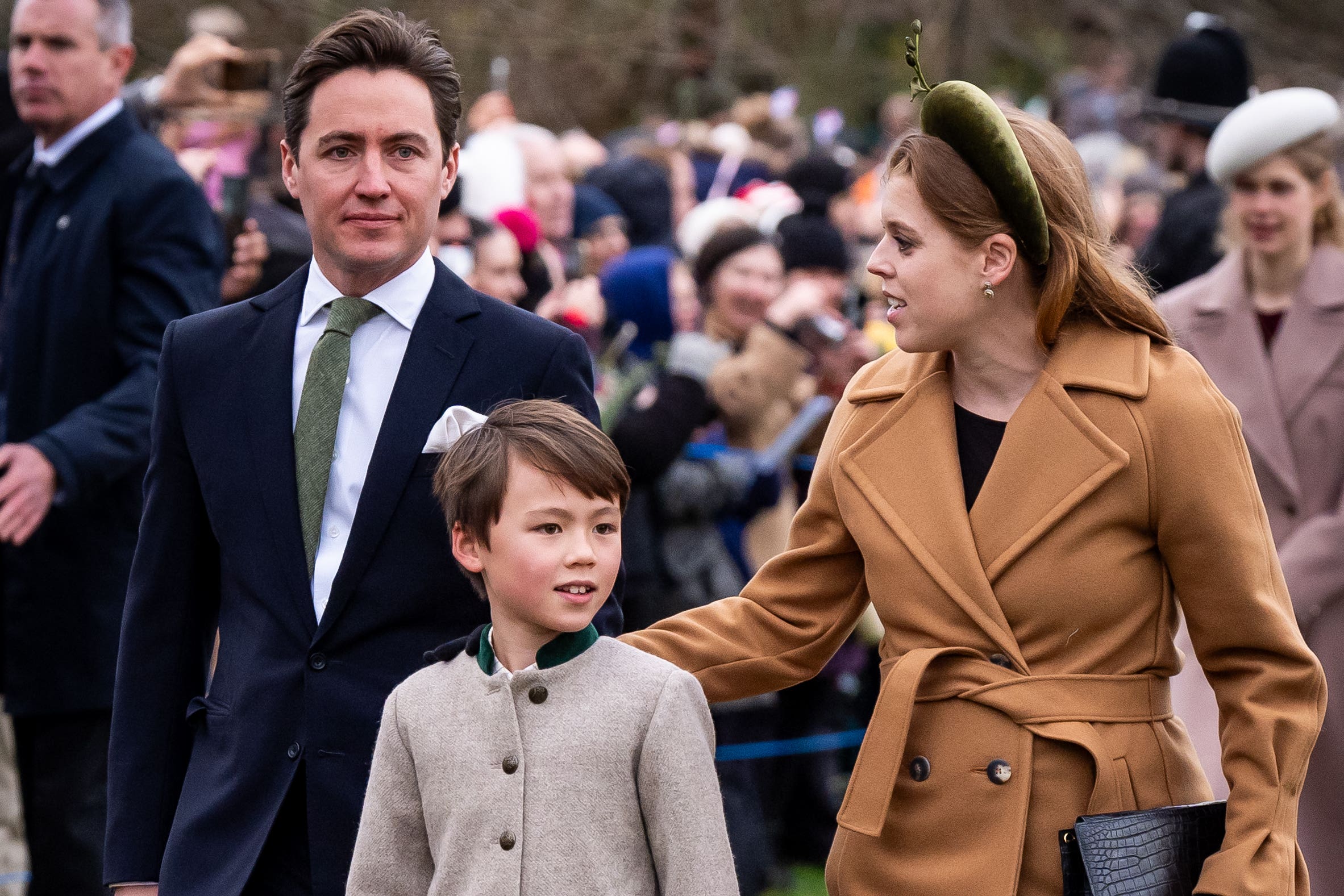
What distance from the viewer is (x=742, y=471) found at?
6.67 meters

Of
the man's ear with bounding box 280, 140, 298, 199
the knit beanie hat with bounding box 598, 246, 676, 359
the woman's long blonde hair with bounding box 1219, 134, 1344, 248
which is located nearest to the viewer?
the man's ear with bounding box 280, 140, 298, 199

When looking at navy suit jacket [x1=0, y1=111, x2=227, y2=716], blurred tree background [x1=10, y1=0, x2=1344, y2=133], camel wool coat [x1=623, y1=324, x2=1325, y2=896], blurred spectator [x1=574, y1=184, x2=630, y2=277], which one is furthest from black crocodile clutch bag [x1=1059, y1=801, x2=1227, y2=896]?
blurred tree background [x1=10, y1=0, x2=1344, y2=133]

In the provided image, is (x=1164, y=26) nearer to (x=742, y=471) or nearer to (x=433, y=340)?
(x=742, y=471)

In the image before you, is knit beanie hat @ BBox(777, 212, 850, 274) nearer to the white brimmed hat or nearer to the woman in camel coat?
the white brimmed hat

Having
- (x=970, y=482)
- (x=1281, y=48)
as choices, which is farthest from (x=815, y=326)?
(x=1281, y=48)

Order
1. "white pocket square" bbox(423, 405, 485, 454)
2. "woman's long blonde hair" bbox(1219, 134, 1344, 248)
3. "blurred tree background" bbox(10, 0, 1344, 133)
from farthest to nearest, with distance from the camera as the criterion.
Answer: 1. "blurred tree background" bbox(10, 0, 1344, 133)
2. "woman's long blonde hair" bbox(1219, 134, 1344, 248)
3. "white pocket square" bbox(423, 405, 485, 454)

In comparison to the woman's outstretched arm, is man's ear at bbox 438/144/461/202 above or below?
above

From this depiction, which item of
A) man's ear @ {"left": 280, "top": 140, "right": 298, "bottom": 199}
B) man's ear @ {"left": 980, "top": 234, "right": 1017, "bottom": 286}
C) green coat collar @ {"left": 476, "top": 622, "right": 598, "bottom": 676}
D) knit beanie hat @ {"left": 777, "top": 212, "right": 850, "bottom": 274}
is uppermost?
man's ear @ {"left": 280, "top": 140, "right": 298, "bottom": 199}

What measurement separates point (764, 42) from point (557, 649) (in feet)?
67.1

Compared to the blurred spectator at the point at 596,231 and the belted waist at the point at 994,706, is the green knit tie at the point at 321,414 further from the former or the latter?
the blurred spectator at the point at 596,231

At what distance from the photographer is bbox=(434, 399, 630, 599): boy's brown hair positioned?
9.83 ft

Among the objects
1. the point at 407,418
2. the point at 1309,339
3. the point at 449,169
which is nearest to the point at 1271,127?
the point at 1309,339

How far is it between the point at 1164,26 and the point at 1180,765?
2295 centimetres

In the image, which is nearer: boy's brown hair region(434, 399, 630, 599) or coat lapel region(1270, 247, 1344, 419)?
boy's brown hair region(434, 399, 630, 599)
